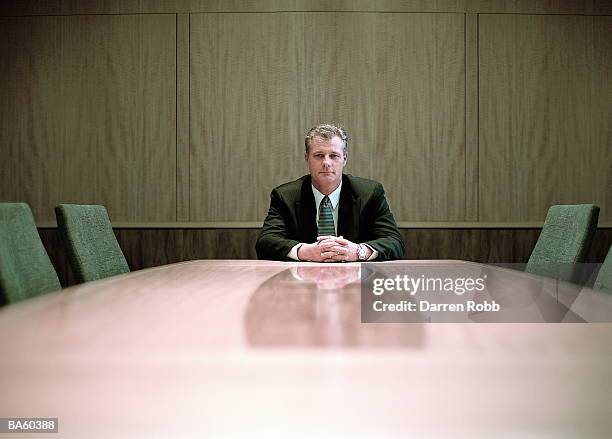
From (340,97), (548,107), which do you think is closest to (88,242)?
(340,97)

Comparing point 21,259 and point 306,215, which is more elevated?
point 306,215

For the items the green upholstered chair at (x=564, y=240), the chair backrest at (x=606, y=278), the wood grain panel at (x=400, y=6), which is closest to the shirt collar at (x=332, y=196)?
the green upholstered chair at (x=564, y=240)

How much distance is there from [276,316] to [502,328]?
1.15 ft

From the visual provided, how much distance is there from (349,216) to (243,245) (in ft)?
5.37

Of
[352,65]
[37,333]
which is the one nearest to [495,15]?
[352,65]

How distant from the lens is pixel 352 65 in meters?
4.71

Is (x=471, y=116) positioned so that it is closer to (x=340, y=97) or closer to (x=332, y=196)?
(x=340, y=97)

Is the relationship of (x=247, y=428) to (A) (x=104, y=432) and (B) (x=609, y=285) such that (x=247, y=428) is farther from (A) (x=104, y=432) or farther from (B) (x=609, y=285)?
(B) (x=609, y=285)

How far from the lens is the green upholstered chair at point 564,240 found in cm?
243

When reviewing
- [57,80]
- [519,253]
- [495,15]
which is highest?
[495,15]

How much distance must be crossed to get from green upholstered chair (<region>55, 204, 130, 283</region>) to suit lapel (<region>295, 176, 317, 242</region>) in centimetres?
92

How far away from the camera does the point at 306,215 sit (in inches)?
124

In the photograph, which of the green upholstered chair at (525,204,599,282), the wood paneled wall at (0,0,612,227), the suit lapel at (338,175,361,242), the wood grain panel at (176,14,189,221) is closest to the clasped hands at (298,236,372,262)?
the suit lapel at (338,175,361,242)

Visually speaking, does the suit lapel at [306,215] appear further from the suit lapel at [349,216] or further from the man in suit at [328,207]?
the suit lapel at [349,216]
